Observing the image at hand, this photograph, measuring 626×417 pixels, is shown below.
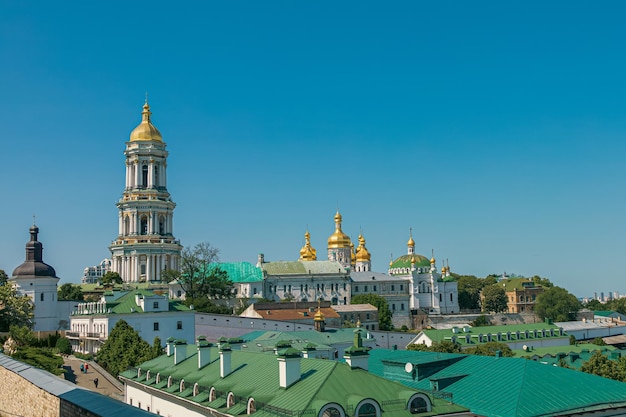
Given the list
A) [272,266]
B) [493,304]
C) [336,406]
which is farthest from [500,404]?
[493,304]

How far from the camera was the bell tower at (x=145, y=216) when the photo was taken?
104 metres

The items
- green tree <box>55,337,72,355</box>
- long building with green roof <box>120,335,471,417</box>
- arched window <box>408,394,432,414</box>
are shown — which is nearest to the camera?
long building with green roof <box>120,335,471,417</box>

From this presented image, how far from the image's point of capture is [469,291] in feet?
471

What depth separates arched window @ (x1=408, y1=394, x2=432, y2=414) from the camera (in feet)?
82.3

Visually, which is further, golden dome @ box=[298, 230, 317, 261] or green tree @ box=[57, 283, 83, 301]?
golden dome @ box=[298, 230, 317, 261]

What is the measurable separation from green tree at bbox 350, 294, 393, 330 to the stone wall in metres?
82.9

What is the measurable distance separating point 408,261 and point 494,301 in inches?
696

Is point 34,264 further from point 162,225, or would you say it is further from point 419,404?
point 419,404

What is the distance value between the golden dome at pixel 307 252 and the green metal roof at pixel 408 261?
49.0ft

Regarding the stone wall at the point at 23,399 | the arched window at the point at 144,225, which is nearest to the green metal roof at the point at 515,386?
the stone wall at the point at 23,399

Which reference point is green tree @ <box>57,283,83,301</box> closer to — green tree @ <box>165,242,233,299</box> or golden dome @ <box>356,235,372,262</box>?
green tree @ <box>165,242,233,299</box>

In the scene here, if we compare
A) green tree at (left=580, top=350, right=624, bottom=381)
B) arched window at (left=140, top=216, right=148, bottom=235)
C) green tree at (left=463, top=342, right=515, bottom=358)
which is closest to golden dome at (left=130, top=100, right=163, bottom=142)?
arched window at (left=140, top=216, right=148, bottom=235)

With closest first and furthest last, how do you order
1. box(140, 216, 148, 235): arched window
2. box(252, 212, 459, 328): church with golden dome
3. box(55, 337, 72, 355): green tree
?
box(55, 337, 72, 355): green tree
box(140, 216, 148, 235): arched window
box(252, 212, 459, 328): church with golden dome

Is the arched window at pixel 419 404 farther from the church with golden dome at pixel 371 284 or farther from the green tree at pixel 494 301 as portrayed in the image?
the green tree at pixel 494 301
